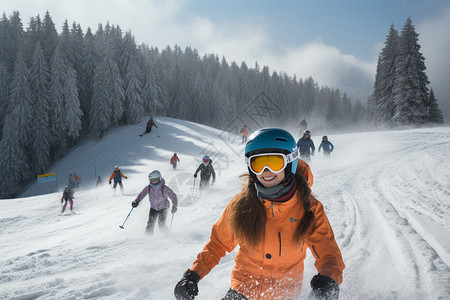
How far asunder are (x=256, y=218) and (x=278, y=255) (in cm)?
34

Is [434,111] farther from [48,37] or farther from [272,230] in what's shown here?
[48,37]

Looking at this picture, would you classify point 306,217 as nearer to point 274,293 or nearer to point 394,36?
point 274,293

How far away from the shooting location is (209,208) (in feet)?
29.5

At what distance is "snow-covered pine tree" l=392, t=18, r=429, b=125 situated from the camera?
94.9ft

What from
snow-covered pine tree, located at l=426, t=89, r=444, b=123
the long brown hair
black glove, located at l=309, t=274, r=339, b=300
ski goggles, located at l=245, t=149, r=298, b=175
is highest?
snow-covered pine tree, located at l=426, t=89, r=444, b=123

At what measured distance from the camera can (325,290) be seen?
5.80 feet

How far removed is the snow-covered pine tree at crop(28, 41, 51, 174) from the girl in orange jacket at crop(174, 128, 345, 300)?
4076 centimetres

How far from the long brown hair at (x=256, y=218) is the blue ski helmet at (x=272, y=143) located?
21 centimetres

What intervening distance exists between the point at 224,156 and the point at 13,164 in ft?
89.6

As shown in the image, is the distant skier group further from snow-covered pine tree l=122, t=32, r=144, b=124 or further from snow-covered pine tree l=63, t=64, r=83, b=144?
snow-covered pine tree l=122, t=32, r=144, b=124

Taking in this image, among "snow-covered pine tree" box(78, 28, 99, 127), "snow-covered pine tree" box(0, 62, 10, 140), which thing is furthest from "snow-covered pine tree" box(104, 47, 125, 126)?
"snow-covered pine tree" box(0, 62, 10, 140)

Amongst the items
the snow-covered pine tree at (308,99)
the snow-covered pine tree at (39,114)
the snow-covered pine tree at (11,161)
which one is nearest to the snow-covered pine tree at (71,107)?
the snow-covered pine tree at (39,114)

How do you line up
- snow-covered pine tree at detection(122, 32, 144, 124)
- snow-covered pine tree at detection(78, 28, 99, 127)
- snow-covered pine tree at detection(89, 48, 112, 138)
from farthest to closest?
snow-covered pine tree at detection(78, 28, 99, 127) < snow-covered pine tree at detection(122, 32, 144, 124) < snow-covered pine tree at detection(89, 48, 112, 138)

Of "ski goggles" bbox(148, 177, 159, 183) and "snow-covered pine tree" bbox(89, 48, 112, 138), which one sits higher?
"snow-covered pine tree" bbox(89, 48, 112, 138)
